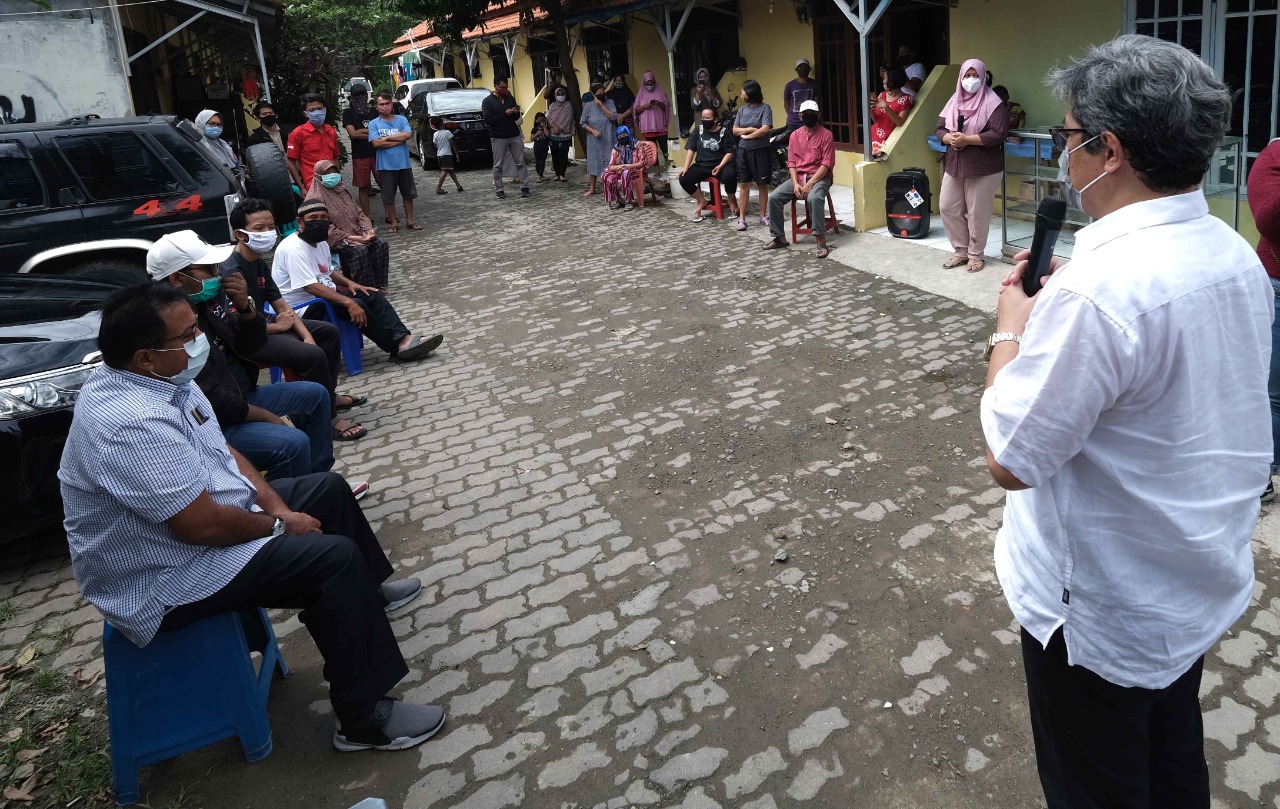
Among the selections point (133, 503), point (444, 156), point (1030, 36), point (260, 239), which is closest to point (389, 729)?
point (133, 503)

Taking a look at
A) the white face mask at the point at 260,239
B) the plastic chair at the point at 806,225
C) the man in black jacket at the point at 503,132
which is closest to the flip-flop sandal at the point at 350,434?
the white face mask at the point at 260,239

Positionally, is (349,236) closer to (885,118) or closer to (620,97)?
(885,118)

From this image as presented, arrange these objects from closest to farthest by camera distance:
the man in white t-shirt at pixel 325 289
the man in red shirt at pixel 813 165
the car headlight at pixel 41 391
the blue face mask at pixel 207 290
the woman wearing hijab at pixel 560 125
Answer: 1. the car headlight at pixel 41 391
2. the blue face mask at pixel 207 290
3. the man in white t-shirt at pixel 325 289
4. the man in red shirt at pixel 813 165
5. the woman wearing hijab at pixel 560 125

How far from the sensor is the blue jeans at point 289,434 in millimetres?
4148

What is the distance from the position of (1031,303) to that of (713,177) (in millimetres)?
10083

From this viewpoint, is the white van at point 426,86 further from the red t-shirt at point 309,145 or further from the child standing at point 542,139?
the red t-shirt at point 309,145

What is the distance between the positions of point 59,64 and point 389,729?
36.9 ft

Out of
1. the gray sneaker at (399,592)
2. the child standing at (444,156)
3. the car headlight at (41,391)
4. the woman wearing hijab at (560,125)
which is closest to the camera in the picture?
the gray sneaker at (399,592)

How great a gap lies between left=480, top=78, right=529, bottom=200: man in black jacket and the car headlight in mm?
10893

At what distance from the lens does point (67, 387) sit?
4.38m

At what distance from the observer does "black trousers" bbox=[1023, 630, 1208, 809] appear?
1.82m

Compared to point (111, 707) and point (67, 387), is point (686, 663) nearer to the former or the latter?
point (111, 707)

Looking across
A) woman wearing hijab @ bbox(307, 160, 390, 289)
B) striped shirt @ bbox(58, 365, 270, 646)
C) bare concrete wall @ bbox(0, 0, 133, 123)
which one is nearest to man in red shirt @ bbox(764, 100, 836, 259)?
woman wearing hijab @ bbox(307, 160, 390, 289)

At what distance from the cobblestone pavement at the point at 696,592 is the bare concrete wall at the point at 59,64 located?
23.2 feet
